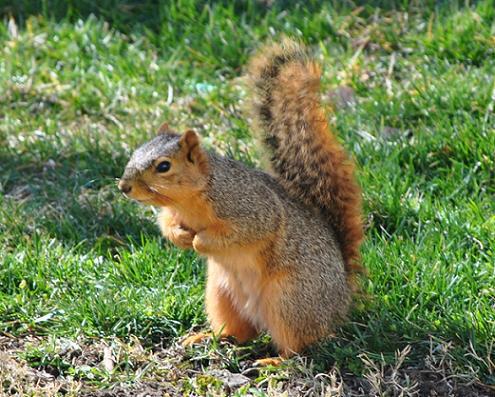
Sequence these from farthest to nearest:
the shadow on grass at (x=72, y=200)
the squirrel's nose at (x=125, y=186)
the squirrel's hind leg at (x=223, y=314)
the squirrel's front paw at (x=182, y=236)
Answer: the shadow on grass at (x=72, y=200), the squirrel's hind leg at (x=223, y=314), the squirrel's front paw at (x=182, y=236), the squirrel's nose at (x=125, y=186)

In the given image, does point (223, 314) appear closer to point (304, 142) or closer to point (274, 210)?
point (274, 210)

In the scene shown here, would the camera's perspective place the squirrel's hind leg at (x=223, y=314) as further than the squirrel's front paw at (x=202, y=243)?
Yes

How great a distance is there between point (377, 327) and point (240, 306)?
1.34ft

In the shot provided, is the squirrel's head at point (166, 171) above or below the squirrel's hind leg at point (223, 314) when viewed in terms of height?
above

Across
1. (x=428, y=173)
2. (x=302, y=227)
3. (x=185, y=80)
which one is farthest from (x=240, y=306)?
(x=185, y=80)

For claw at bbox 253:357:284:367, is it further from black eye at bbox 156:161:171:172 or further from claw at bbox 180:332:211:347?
black eye at bbox 156:161:171:172

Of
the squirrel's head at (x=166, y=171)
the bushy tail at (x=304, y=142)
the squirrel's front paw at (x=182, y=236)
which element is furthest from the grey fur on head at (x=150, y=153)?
the bushy tail at (x=304, y=142)

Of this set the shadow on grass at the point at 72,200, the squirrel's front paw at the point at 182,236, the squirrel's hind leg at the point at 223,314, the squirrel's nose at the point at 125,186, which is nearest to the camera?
the squirrel's nose at the point at 125,186

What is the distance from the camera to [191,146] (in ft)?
10.2

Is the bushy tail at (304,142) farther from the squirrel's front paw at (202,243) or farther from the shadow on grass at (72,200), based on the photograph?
the shadow on grass at (72,200)

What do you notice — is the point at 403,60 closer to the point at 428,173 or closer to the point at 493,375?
the point at 428,173

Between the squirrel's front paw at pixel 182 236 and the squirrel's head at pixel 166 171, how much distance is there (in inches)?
4.7

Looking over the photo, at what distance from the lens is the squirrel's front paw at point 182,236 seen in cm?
317

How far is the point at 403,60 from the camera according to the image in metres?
4.83
